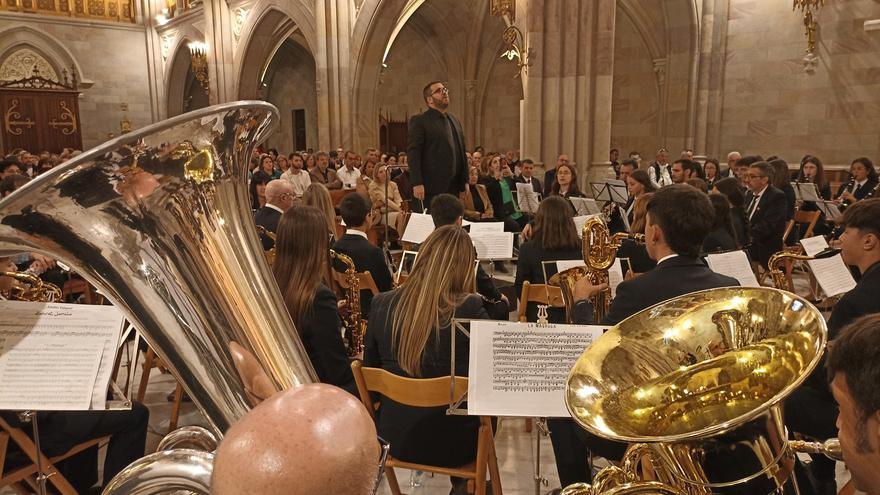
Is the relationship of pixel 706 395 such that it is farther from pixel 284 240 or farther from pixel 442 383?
pixel 284 240

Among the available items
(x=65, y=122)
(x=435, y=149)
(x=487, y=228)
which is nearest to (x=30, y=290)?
(x=487, y=228)

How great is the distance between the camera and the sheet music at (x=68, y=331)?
1.98 meters

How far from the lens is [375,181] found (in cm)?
852

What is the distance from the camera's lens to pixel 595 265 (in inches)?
112

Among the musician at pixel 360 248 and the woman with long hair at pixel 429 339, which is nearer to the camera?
the woman with long hair at pixel 429 339

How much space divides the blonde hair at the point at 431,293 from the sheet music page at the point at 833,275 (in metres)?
2.26

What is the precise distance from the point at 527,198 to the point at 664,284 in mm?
5589

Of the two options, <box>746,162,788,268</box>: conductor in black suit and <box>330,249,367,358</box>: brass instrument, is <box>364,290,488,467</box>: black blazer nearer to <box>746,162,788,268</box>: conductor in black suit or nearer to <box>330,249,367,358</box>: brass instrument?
<box>330,249,367,358</box>: brass instrument

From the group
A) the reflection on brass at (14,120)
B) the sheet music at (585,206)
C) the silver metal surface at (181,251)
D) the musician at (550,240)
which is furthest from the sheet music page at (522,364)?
the reflection on brass at (14,120)

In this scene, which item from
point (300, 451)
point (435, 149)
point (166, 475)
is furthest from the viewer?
point (435, 149)

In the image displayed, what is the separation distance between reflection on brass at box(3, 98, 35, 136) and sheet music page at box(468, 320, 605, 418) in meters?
18.6

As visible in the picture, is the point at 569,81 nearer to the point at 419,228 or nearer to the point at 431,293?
the point at 419,228

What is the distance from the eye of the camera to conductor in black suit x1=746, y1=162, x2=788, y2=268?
571cm

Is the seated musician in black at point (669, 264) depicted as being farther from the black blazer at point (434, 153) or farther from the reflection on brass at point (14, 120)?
the reflection on brass at point (14, 120)
